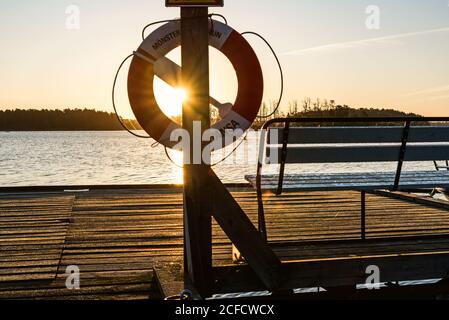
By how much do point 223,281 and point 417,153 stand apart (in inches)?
73.6

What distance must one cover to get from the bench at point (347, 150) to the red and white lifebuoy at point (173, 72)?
0.20 metres

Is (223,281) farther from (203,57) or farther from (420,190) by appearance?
(420,190)

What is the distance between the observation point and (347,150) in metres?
3.98

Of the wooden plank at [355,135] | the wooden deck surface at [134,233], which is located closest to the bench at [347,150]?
the wooden plank at [355,135]

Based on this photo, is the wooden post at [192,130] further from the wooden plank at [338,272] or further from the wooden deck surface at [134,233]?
the wooden deck surface at [134,233]

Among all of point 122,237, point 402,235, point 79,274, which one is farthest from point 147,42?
point 402,235

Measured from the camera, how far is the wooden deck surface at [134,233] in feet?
11.5

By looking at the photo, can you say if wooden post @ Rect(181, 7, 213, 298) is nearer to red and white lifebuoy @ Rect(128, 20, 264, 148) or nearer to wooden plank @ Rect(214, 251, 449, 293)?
wooden plank @ Rect(214, 251, 449, 293)

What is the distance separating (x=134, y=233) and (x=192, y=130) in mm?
1986

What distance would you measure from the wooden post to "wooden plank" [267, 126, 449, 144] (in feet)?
2.78

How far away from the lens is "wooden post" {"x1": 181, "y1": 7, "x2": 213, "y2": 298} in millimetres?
2949

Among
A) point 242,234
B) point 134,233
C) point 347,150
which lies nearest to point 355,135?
point 347,150

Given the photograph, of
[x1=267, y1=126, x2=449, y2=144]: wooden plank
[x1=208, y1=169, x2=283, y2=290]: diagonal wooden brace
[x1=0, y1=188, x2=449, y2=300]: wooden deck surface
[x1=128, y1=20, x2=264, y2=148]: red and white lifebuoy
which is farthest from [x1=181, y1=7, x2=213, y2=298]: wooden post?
[x1=267, y1=126, x2=449, y2=144]: wooden plank
